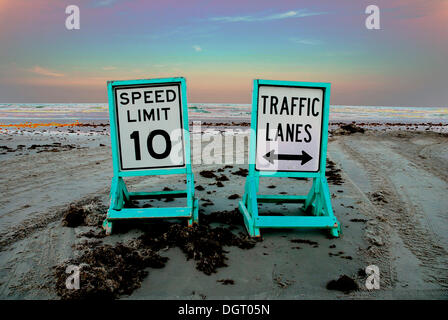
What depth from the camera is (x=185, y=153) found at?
14.8 feet

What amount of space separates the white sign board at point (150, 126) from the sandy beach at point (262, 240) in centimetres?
102

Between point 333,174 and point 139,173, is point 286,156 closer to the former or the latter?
point 139,173

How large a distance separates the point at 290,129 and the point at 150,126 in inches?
82.6

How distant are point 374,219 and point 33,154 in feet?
34.6

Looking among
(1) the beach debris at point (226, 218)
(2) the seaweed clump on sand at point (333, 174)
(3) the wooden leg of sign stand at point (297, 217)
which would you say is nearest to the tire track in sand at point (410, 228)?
(2) the seaweed clump on sand at point (333, 174)

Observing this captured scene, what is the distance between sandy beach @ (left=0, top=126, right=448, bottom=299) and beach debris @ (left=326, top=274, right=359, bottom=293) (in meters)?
0.06

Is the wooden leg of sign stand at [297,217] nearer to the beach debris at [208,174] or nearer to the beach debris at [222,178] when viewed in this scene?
the beach debris at [222,178]

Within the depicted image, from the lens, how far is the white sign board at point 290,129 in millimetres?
4332

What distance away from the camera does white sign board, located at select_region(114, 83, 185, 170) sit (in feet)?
14.5

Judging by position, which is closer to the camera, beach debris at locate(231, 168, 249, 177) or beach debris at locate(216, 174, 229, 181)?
beach debris at locate(216, 174, 229, 181)

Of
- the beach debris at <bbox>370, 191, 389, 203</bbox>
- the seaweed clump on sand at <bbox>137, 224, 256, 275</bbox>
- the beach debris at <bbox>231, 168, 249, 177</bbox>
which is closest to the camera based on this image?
the seaweed clump on sand at <bbox>137, 224, 256, 275</bbox>

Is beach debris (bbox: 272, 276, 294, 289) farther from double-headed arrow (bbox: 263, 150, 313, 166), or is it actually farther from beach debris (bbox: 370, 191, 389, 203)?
beach debris (bbox: 370, 191, 389, 203)

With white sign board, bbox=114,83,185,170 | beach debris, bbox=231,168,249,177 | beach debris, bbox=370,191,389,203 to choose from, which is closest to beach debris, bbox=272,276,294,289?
white sign board, bbox=114,83,185,170
